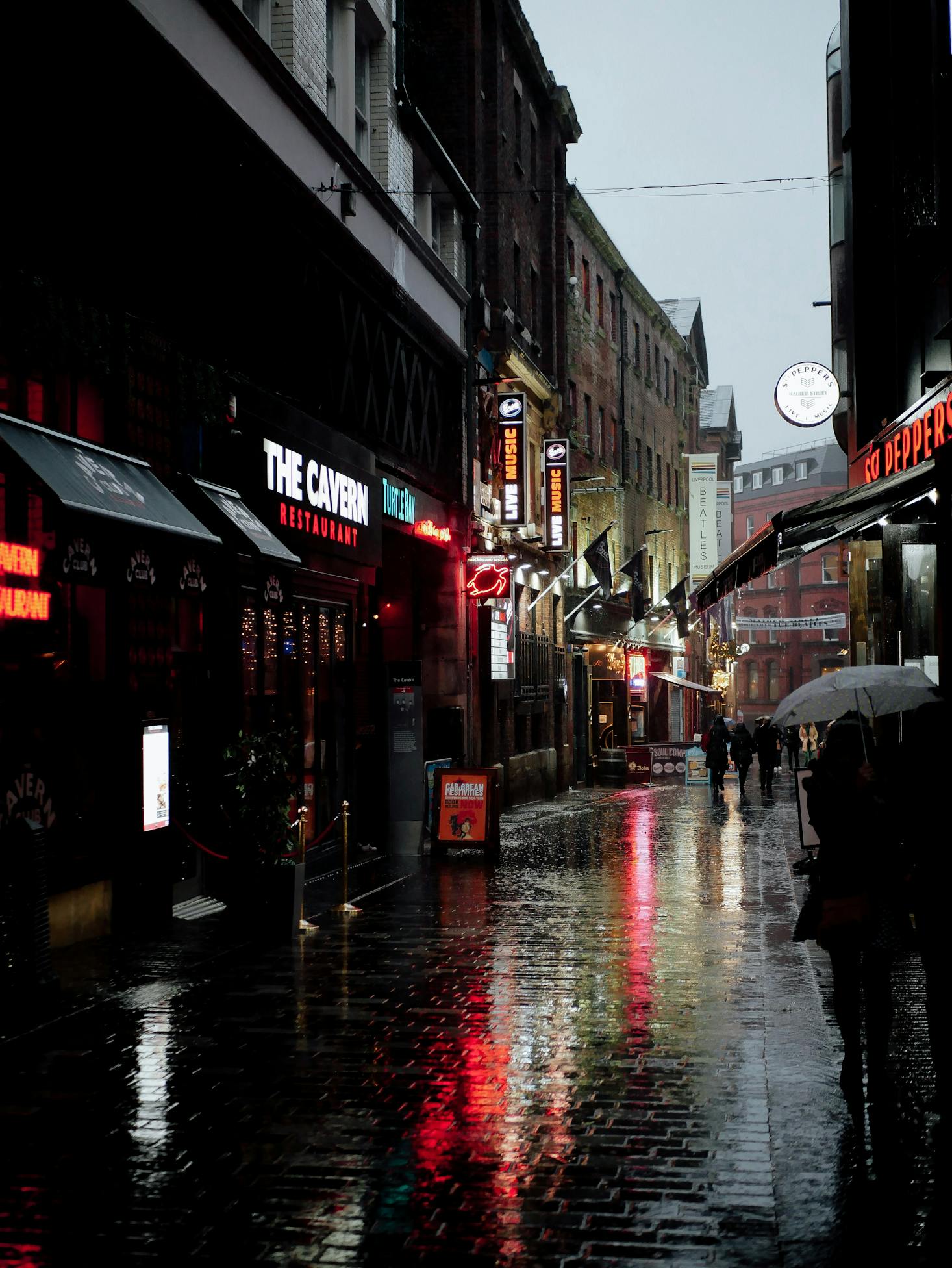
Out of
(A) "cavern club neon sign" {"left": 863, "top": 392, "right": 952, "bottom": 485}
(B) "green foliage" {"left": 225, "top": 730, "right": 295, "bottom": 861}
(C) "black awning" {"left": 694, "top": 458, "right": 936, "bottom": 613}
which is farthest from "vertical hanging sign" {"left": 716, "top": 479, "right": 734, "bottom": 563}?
(B) "green foliage" {"left": 225, "top": 730, "right": 295, "bottom": 861}

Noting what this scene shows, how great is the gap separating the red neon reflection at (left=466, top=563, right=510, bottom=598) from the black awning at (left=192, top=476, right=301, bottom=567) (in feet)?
39.8

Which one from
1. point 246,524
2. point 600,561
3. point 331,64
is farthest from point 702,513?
point 246,524

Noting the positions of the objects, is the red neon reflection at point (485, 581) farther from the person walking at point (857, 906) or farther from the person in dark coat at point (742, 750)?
the person walking at point (857, 906)

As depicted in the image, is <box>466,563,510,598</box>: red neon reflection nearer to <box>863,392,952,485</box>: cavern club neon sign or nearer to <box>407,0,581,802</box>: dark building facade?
<box>407,0,581,802</box>: dark building facade

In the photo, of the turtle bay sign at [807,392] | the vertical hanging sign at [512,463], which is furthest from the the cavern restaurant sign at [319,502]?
the vertical hanging sign at [512,463]

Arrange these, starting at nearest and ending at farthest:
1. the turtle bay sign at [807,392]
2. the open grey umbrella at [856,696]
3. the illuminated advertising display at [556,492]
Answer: the open grey umbrella at [856,696] < the turtle bay sign at [807,392] < the illuminated advertising display at [556,492]

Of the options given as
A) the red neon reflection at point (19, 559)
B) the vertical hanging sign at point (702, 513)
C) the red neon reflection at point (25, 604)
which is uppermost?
Result: the vertical hanging sign at point (702, 513)

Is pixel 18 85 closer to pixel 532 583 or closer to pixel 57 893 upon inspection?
pixel 57 893

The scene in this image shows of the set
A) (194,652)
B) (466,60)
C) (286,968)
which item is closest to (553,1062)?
(286,968)

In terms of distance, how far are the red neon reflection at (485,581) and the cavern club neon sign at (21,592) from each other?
16.0m

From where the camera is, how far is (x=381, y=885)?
54.6 ft

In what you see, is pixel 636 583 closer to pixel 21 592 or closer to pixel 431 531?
pixel 431 531

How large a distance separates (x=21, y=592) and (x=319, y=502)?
273 inches

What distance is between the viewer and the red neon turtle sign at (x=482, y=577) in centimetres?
2730
